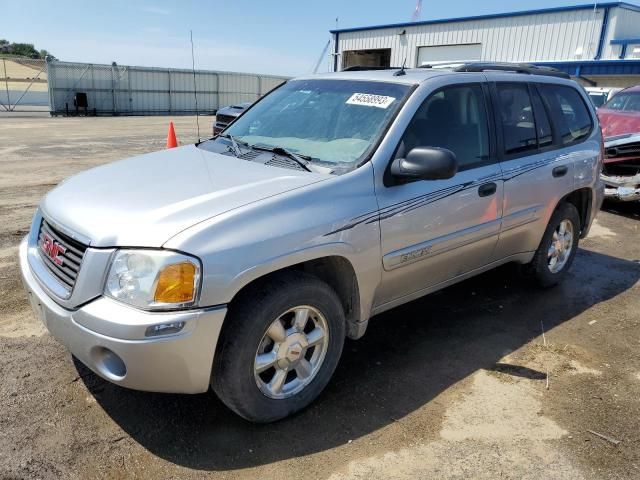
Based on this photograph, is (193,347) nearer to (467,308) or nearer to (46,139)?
(467,308)

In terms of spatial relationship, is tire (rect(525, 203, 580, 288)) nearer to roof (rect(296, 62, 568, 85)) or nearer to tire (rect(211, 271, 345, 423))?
roof (rect(296, 62, 568, 85))

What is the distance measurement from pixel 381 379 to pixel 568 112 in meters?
3.01

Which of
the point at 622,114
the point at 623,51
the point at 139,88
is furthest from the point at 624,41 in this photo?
the point at 139,88

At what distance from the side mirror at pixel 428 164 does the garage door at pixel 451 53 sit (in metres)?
22.4

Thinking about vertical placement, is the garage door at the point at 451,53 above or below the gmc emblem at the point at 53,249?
above

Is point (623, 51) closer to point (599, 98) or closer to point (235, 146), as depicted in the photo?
point (599, 98)

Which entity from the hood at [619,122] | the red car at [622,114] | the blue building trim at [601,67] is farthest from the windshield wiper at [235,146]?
the blue building trim at [601,67]

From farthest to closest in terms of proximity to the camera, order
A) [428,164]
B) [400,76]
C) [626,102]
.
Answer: [626,102], [400,76], [428,164]

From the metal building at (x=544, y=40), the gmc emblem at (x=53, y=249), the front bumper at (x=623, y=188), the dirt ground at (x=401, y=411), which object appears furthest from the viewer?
the metal building at (x=544, y=40)

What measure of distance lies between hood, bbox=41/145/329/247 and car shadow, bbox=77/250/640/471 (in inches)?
41.5

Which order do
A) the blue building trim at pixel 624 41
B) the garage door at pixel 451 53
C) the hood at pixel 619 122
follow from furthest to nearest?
the garage door at pixel 451 53, the blue building trim at pixel 624 41, the hood at pixel 619 122

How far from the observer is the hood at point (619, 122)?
8695 millimetres

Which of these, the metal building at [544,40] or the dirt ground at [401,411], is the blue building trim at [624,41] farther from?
the dirt ground at [401,411]

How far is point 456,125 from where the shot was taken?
12.4 ft
